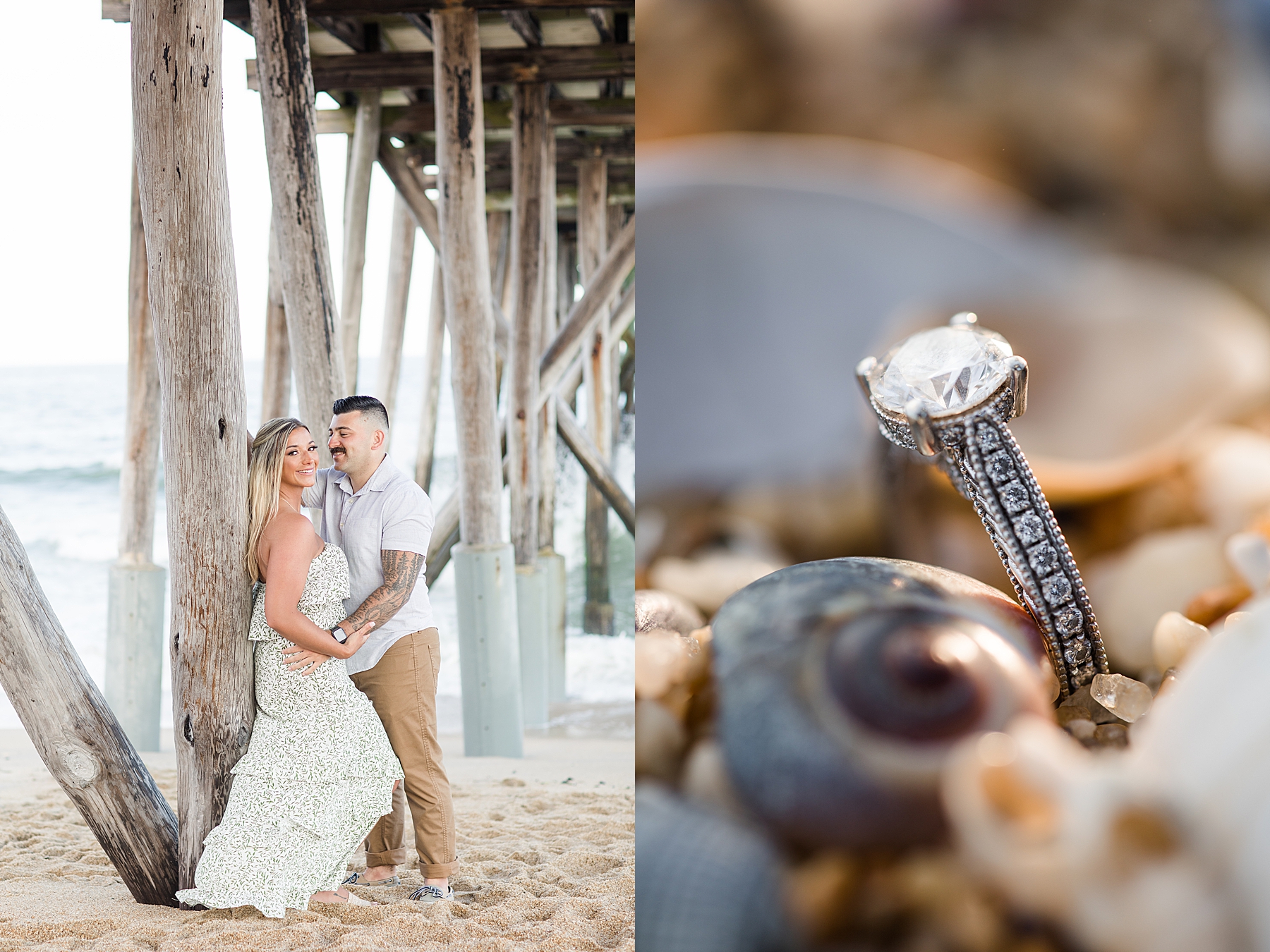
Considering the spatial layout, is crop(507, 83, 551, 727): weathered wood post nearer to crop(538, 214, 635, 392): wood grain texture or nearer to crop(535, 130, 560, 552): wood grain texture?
crop(538, 214, 635, 392): wood grain texture

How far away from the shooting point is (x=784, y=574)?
2.59ft

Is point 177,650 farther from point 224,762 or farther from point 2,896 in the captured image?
point 2,896

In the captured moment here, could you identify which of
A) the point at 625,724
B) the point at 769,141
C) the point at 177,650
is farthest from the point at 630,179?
the point at 769,141

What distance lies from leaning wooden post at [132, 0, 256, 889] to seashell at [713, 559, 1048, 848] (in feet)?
6.26

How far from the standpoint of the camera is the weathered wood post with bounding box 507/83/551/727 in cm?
552

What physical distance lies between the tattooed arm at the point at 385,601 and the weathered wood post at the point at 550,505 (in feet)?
11.7

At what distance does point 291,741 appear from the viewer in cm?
234

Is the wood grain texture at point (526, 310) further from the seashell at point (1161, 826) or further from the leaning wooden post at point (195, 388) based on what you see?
the seashell at point (1161, 826)

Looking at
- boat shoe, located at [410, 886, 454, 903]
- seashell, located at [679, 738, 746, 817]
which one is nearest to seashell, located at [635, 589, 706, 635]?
seashell, located at [679, 738, 746, 817]

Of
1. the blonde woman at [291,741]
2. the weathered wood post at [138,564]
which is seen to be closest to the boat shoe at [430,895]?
the blonde woman at [291,741]

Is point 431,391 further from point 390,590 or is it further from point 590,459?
point 390,590

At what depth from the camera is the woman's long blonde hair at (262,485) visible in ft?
7.72

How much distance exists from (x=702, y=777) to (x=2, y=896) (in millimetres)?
2667

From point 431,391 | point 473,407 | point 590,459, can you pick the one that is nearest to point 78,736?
point 473,407
